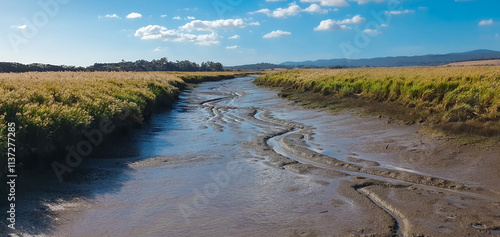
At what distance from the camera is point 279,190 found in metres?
7.46

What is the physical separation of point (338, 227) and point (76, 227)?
4.15 meters

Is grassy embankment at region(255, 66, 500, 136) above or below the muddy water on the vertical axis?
above

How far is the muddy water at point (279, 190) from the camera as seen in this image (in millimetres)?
5691

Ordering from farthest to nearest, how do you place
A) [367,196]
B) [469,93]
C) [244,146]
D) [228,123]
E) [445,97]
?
1. [228,123]
2. [445,97]
3. [469,93]
4. [244,146]
5. [367,196]

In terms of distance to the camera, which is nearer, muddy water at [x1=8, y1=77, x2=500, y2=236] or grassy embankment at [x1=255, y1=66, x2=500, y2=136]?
muddy water at [x1=8, y1=77, x2=500, y2=236]

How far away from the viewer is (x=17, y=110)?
29.8 feet

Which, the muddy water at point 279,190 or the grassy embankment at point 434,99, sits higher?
the grassy embankment at point 434,99

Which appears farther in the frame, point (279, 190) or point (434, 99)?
point (434, 99)

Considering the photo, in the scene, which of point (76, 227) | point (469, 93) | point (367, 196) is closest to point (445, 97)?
point (469, 93)

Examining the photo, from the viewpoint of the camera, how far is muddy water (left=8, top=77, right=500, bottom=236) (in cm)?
569

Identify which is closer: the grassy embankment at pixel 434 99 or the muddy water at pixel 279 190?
the muddy water at pixel 279 190

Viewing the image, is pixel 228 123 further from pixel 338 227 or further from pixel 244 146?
pixel 338 227

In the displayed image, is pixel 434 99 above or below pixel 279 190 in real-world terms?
above

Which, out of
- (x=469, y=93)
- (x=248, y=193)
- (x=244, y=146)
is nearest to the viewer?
(x=248, y=193)
